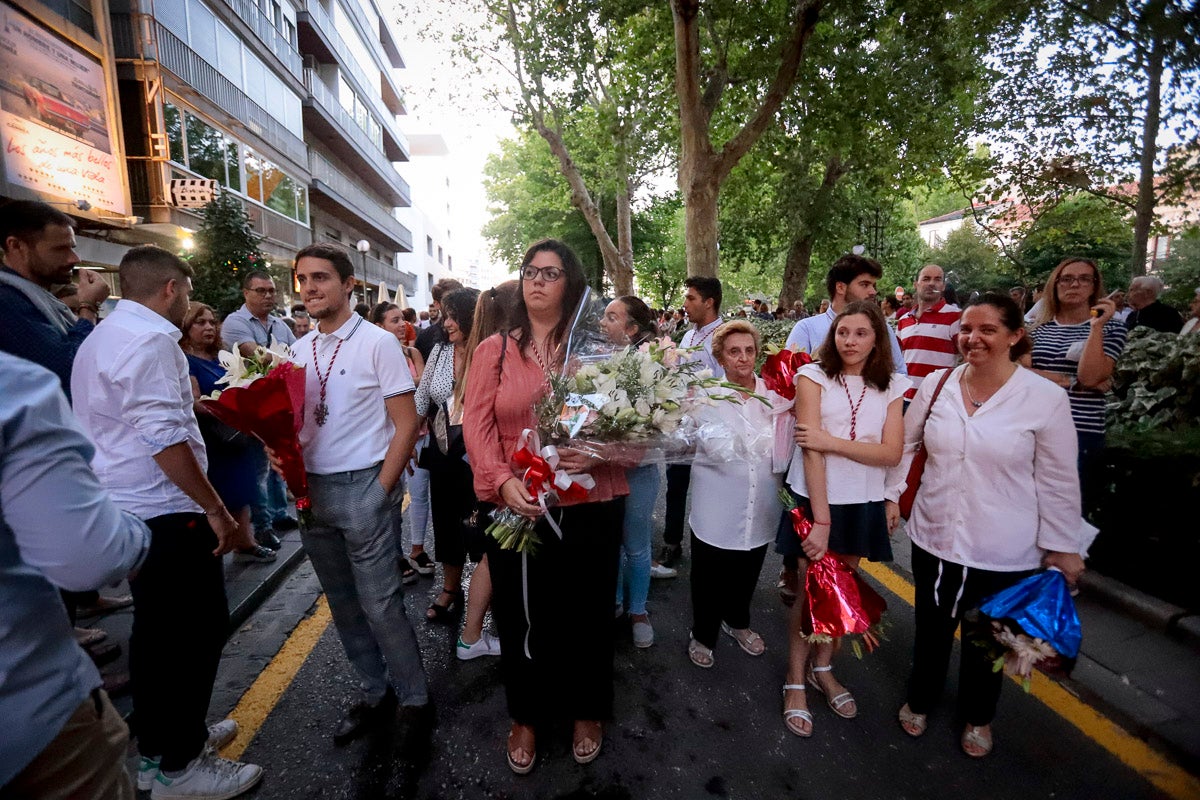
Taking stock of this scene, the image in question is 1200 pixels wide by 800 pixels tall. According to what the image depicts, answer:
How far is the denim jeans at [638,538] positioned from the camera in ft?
11.1

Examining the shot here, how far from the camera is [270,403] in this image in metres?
2.23

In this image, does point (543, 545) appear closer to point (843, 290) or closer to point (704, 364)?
point (704, 364)

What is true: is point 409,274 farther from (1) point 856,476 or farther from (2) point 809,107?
(1) point 856,476

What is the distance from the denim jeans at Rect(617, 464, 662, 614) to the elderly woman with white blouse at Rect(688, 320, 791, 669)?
1.20 feet

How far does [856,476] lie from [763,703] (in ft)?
4.05

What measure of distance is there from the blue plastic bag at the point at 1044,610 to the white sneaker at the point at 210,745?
333cm

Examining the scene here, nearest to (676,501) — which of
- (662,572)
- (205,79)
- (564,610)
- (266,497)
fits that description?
(662,572)

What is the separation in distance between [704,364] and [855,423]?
167 centimetres

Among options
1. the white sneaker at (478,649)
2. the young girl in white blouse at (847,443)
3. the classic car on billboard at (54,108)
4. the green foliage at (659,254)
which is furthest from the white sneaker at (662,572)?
the green foliage at (659,254)

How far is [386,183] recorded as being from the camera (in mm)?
32031

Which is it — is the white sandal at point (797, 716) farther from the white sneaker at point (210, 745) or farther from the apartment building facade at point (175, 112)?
the apartment building facade at point (175, 112)

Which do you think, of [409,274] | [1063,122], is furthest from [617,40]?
[409,274]

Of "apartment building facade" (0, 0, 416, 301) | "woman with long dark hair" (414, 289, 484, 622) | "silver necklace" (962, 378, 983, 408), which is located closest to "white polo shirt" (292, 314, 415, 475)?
"woman with long dark hair" (414, 289, 484, 622)

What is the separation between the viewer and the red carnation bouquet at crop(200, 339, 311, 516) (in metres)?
2.20
